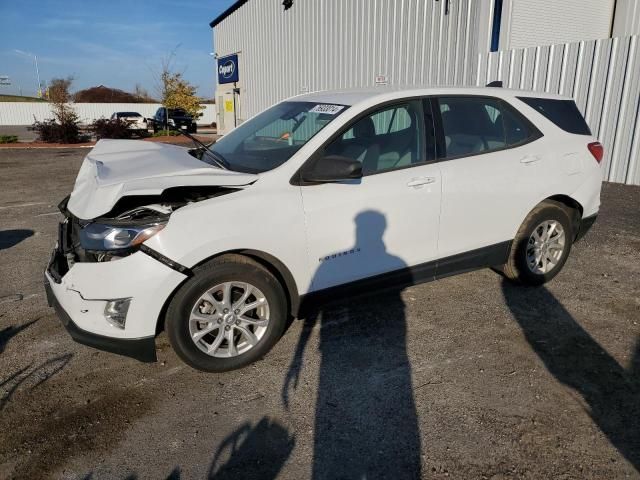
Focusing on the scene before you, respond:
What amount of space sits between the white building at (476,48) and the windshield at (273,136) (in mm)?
7690

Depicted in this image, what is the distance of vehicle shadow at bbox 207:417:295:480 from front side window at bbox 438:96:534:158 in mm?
2361

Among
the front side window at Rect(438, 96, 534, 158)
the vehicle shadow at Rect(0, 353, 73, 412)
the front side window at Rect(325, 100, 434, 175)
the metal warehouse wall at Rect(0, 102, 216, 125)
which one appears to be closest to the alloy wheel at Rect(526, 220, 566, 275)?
the front side window at Rect(438, 96, 534, 158)

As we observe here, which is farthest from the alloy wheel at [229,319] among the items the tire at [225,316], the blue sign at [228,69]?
the blue sign at [228,69]

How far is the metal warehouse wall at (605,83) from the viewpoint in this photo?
890 cm

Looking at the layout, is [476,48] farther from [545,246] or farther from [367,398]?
[367,398]

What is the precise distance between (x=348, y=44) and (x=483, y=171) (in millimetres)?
12140

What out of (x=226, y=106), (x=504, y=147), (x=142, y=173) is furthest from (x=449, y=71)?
(x=226, y=106)

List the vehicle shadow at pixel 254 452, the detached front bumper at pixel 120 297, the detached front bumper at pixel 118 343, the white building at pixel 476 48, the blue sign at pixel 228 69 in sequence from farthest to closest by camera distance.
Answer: the blue sign at pixel 228 69
the white building at pixel 476 48
the detached front bumper at pixel 118 343
the detached front bumper at pixel 120 297
the vehicle shadow at pixel 254 452

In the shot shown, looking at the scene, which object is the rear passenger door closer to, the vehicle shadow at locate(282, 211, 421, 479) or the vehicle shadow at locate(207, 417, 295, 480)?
the vehicle shadow at locate(282, 211, 421, 479)

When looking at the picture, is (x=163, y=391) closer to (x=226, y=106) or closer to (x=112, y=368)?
(x=112, y=368)

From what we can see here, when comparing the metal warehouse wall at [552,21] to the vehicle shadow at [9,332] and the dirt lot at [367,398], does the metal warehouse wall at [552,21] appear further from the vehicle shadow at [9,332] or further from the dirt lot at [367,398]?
the vehicle shadow at [9,332]

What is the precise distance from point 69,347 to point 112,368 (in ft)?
1.62

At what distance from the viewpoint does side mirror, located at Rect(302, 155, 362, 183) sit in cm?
306

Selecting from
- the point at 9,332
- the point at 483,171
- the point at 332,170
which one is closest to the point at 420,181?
the point at 483,171
